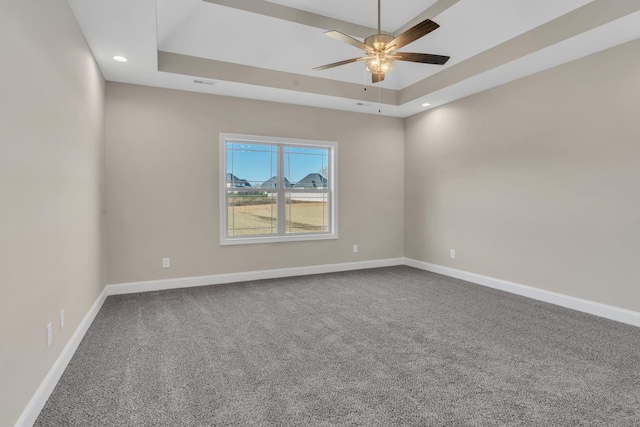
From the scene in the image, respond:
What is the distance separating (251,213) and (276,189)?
0.53 metres

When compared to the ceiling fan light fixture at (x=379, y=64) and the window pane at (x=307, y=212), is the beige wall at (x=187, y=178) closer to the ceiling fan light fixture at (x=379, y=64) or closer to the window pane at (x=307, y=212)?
the window pane at (x=307, y=212)

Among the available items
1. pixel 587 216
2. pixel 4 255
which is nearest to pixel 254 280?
pixel 4 255

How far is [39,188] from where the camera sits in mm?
1965

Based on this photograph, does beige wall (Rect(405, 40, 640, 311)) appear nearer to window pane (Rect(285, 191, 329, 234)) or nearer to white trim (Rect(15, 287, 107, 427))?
window pane (Rect(285, 191, 329, 234))

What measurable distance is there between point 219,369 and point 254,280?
257cm

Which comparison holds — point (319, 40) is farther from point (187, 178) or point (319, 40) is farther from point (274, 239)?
point (274, 239)

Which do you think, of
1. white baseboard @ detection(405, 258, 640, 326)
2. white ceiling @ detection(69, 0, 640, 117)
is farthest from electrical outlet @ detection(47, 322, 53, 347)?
white baseboard @ detection(405, 258, 640, 326)

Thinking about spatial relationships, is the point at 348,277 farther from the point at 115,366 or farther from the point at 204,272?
the point at 115,366

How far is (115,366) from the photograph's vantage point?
244cm

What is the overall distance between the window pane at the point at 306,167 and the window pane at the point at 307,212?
0.17 meters

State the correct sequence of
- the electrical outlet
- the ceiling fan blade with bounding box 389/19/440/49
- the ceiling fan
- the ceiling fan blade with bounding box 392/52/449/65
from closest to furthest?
1. the electrical outlet
2. the ceiling fan blade with bounding box 389/19/440/49
3. the ceiling fan
4. the ceiling fan blade with bounding box 392/52/449/65

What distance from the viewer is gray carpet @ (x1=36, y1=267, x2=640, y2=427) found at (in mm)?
1896

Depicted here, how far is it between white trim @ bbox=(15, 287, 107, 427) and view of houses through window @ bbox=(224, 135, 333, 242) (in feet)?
7.33

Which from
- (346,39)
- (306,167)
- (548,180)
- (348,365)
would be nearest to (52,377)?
(348,365)
